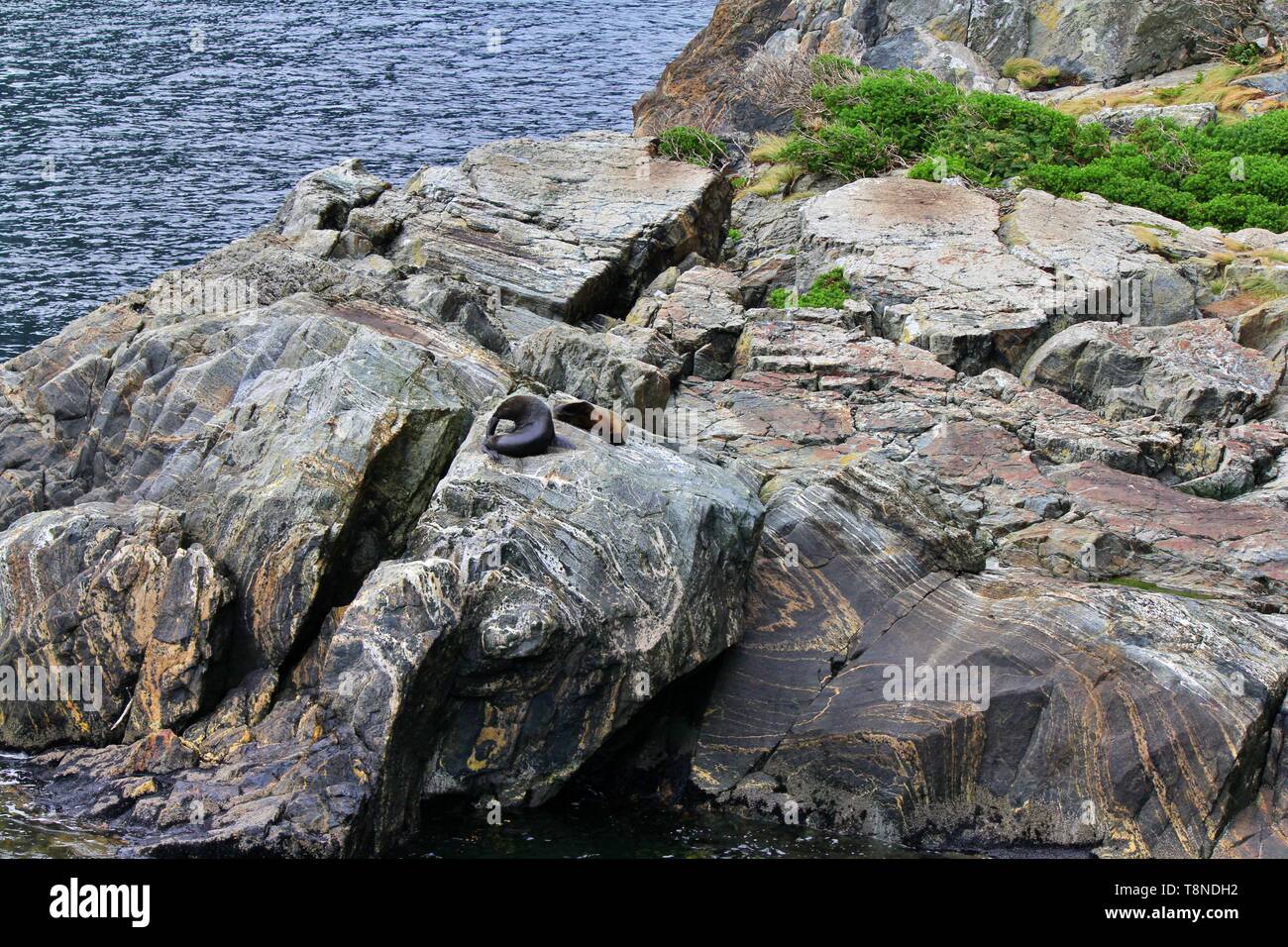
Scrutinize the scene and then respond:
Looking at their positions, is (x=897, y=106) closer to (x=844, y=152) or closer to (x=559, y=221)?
(x=844, y=152)

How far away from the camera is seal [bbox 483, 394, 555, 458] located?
1805 cm

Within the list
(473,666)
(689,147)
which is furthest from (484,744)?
(689,147)

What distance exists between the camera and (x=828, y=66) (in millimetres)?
40375

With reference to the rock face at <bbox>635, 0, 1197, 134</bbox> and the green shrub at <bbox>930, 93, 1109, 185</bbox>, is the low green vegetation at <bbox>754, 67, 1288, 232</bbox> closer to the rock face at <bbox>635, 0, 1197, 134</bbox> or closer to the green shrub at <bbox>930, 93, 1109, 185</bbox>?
the green shrub at <bbox>930, 93, 1109, 185</bbox>

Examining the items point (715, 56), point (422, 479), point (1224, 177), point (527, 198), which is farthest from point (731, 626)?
point (715, 56)

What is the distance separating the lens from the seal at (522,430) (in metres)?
18.0

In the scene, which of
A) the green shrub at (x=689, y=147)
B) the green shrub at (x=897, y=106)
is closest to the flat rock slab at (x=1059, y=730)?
the green shrub at (x=897, y=106)

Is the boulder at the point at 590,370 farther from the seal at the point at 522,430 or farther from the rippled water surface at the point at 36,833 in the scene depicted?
the rippled water surface at the point at 36,833

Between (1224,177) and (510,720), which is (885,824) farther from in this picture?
(1224,177)

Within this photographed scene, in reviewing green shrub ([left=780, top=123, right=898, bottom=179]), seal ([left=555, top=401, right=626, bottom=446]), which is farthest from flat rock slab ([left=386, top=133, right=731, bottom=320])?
seal ([left=555, top=401, right=626, bottom=446])

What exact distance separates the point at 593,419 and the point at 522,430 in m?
1.56

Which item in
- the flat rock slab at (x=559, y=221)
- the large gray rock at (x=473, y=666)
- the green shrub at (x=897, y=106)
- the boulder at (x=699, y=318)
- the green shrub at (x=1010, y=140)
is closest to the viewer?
the large gray rock at (x=473, y=666)

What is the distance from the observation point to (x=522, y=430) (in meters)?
18.3

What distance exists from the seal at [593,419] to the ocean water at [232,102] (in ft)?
76.4
